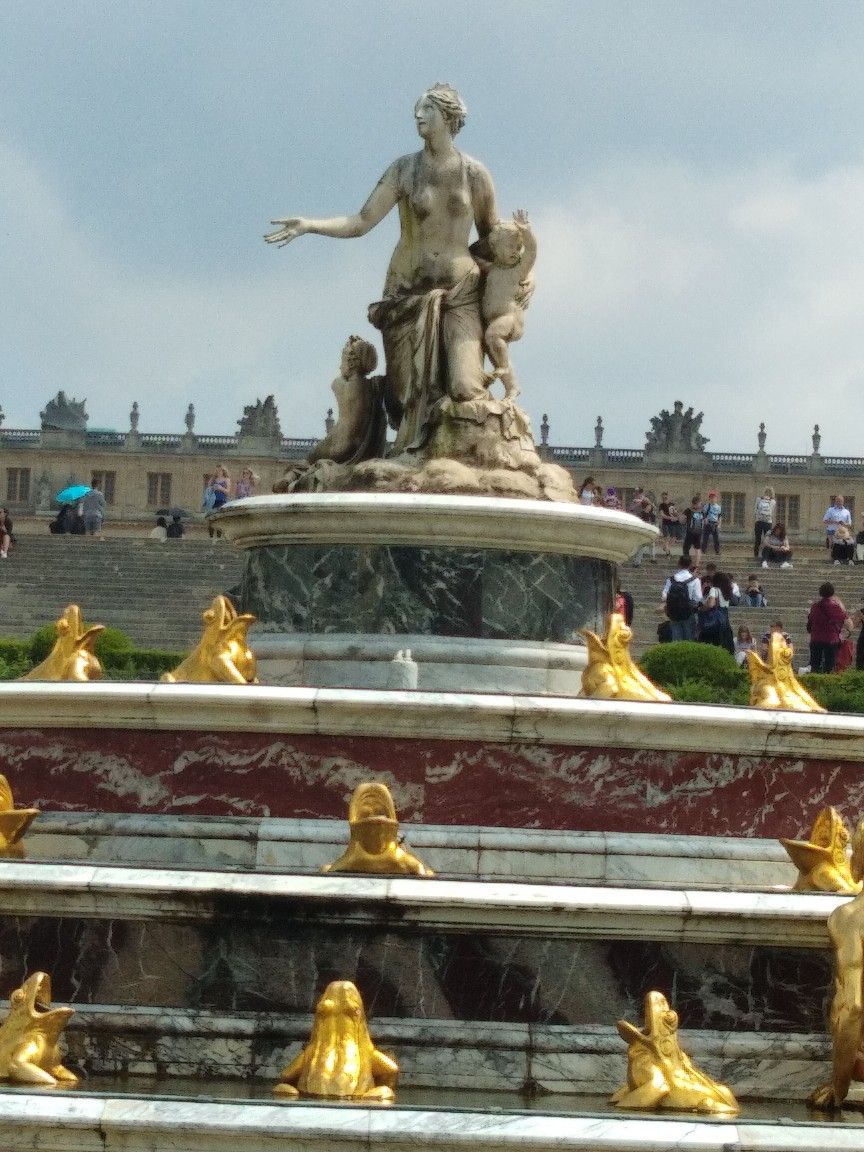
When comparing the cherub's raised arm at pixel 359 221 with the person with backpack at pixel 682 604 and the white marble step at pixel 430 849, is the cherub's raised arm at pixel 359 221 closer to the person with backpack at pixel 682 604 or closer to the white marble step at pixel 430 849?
the white marble step at pixel 430 849

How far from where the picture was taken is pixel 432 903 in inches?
332

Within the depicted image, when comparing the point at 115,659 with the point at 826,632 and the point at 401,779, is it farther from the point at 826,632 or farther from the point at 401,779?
the point at 401,779

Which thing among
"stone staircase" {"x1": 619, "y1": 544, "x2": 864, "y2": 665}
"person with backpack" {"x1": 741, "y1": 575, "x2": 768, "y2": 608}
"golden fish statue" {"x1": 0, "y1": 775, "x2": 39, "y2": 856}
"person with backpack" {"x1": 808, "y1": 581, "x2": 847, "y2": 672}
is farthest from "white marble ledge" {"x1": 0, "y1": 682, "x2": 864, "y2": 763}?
"person with backpack" {"x1": 741, "y1": 575, "x2": 768, "y2": 608}

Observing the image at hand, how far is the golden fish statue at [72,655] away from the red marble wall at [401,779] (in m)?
1.05

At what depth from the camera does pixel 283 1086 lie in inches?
311

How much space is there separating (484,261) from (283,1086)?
5.84m

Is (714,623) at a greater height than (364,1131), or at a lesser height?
greater

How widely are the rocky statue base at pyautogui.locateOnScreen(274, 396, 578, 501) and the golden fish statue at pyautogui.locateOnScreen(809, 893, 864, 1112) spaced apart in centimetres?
407

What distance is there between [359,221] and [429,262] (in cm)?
43

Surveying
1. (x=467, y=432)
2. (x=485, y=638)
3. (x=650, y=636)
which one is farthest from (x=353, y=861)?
(x=650, y=636)

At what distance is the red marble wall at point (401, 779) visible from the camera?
9625mm

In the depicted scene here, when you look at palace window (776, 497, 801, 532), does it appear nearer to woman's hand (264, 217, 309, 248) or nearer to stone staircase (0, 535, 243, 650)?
stone staircase (0, 535, 243, 650)

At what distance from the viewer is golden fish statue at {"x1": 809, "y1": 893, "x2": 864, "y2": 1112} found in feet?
26.9

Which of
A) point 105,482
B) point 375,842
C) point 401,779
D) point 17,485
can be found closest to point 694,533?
point 401,779
